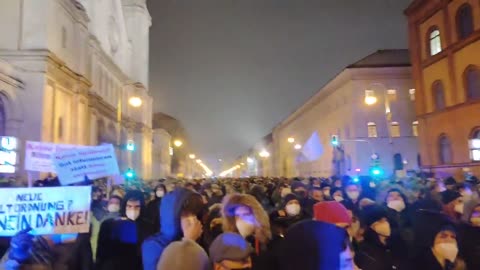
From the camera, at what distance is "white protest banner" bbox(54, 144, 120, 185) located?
27.8 ft

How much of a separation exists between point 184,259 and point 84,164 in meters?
5.87

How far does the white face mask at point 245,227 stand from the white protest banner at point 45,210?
8.06ft

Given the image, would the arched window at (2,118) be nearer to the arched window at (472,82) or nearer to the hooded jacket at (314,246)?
the hooded jacket at (314,246)

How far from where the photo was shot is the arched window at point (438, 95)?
38.5 meters

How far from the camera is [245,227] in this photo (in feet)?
15.0

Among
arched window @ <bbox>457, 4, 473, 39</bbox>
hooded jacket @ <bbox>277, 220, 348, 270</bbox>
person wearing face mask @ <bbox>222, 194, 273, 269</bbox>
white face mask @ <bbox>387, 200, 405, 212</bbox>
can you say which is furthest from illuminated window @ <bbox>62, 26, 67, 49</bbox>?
hooded jacket @ <bbox>277, 220, 348, 270</bbox>

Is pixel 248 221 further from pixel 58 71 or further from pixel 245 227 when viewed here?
pixel 58 71

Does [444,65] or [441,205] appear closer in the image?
[441,205]

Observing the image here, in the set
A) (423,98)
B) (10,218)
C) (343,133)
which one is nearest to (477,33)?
(423,98)

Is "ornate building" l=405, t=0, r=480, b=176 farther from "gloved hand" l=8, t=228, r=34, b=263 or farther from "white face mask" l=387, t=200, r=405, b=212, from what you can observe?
"gloved hand" l=8, t=228, r=34, b=263

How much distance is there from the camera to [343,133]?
5803 centimetres

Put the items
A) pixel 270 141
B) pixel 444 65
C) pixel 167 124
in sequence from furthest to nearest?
pixel 270 141 < pixel 167 124 < pixel 444 65

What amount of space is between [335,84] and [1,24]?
41441mm

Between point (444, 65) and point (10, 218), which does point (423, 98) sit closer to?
point (444, 65)
